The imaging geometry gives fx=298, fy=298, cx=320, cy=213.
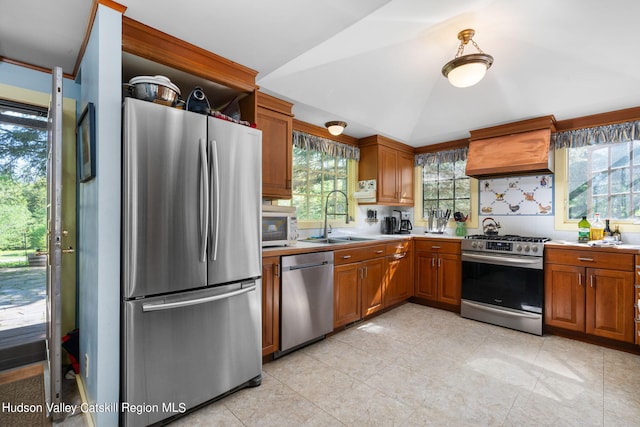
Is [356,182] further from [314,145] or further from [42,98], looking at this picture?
[42,98]

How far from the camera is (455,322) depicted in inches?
139

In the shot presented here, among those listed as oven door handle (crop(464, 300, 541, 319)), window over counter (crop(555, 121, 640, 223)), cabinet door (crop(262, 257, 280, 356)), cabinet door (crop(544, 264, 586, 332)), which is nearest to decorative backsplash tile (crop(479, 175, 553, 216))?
window over counter (crop(555, 121, 640, 223))

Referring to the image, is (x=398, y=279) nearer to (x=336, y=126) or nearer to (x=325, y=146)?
(x=325, y=146)

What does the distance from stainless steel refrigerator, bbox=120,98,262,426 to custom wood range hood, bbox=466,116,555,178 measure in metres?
2.99

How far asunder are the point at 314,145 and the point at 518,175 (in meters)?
2.66

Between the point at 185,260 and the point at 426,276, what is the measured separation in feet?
10.7

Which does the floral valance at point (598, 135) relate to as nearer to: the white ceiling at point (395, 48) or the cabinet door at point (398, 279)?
the white ceiling at point (395, 48)

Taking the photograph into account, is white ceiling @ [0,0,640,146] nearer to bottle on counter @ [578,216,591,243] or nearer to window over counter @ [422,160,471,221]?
window over counter @ [422,160,471,221]

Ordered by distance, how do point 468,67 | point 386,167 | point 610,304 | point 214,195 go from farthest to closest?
point 386,167
point 610,304
point 468,67
point 214,195

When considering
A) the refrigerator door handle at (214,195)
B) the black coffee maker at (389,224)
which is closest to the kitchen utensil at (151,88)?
the refrigerator door handle at (214,195)

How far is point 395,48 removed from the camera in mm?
2730

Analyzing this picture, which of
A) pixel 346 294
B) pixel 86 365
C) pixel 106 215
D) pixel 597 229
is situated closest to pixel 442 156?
pixel 597 229

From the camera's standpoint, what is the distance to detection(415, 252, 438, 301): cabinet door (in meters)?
4.00

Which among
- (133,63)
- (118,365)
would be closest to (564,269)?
(118,365)
